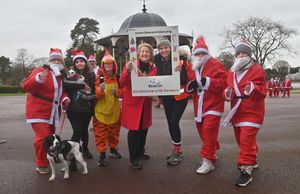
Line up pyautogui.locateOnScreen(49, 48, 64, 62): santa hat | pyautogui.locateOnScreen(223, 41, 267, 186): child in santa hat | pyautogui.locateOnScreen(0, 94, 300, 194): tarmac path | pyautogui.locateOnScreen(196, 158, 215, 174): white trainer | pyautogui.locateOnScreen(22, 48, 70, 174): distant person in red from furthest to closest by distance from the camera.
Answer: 1. pyautogui.locateOnScreen(49, 48, 64, 62): santa hat
2. pyautogui.locateOnScreen(22, 48, 70, 174): distant person in red
3. pyautogui.locateOnScreen(196, 158, 215, 174): white trainer
4. pyautogui.locateOnScreen(223, 41, 267, 186): child in santa hat
5. pyautogui.locateOnScreen(0, 94, 300, 194): tarmac path

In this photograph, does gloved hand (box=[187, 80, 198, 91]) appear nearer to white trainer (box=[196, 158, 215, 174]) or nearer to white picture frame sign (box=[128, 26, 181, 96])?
white picture frame sign (box=[128, 26, 181, 96])

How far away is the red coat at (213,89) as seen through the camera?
4.79 metres

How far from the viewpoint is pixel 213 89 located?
15.7ft

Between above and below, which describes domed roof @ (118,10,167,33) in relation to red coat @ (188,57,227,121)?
above

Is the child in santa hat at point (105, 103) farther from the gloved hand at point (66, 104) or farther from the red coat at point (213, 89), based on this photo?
the red coat at point (213, 89)

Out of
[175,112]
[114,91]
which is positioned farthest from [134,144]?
[114,91]

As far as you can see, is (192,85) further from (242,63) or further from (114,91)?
(114,91)

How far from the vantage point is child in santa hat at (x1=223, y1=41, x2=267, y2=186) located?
434 centimetres

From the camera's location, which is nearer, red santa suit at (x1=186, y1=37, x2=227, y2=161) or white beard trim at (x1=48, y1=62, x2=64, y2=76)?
red santa suit at (x1=186, y1=37, x2=227, y2=161)

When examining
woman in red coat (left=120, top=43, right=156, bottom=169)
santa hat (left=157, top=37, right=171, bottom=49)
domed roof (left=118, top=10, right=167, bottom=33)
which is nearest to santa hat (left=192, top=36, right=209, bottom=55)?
santa hat (left=157, top=37, right=171, bottom=49)

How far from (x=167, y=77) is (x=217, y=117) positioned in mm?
987

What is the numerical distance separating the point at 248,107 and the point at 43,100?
3.06 meters

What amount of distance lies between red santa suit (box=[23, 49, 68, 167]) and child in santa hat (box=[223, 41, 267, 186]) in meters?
2.65

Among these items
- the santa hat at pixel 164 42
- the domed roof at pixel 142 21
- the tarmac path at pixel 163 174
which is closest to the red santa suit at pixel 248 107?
the tarmac path at pixel 163 174
